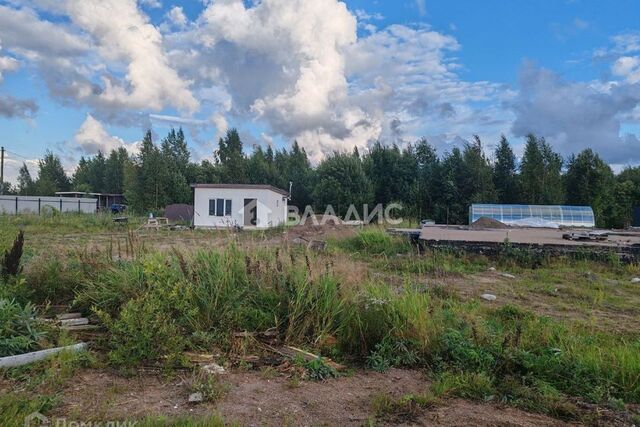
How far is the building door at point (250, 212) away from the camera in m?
23.6

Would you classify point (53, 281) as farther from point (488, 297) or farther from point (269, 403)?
point (488, 297)

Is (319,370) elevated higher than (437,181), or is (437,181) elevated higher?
(437,181)

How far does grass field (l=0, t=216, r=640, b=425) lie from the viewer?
277cm

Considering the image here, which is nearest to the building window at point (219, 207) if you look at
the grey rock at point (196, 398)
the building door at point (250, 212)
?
the building door at point (250, 212)

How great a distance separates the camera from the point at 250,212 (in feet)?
77.9

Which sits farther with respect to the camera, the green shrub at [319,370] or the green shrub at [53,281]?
the green shrub at [53,281]

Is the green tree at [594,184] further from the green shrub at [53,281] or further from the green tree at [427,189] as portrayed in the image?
the green shrub at [53,281]

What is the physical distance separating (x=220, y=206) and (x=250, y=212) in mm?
1754

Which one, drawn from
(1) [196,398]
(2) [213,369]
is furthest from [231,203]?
(1) [196,398]

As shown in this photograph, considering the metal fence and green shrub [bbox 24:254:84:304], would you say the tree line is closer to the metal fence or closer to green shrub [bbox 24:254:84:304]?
the metal fence

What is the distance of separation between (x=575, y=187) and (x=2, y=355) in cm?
3352

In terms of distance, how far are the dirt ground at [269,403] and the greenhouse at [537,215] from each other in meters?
21.3

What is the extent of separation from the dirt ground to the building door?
20767 millimetres

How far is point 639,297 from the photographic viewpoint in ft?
21.6
